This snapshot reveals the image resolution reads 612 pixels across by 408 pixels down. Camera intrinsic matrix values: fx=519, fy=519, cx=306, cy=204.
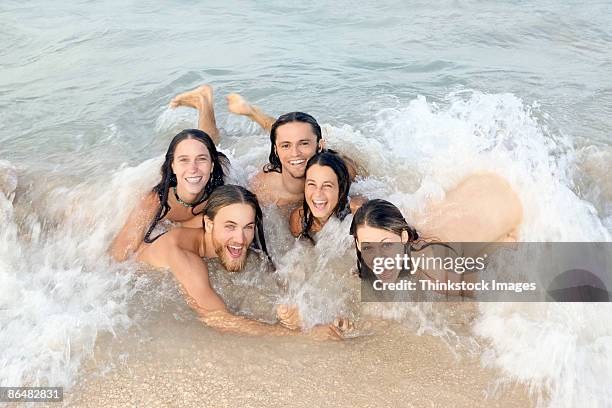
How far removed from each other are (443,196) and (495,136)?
108cm

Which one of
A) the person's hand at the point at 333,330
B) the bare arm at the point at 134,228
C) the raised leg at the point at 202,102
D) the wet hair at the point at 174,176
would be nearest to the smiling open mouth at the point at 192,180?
the wet hair at the point at 174,176

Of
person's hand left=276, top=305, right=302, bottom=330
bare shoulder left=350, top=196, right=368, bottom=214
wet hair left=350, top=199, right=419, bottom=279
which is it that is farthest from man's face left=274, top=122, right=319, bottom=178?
person's hand left=276, top=305, right=302, bottom=330

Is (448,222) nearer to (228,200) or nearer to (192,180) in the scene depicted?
(228,200)

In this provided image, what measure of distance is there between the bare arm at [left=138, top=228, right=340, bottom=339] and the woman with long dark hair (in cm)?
31

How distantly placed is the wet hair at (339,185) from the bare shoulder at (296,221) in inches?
2.2

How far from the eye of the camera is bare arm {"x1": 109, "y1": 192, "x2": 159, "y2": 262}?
4082 mm

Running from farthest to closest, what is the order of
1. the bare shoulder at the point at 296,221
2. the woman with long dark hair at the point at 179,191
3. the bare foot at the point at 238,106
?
1. the bare foot at the point at 238,106
2. the bare shoulder at the point at 296,221
3. the woman with long dark hair at the point at 179,191

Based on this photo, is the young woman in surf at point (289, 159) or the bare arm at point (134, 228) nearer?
the bare arm at point (134, 228)

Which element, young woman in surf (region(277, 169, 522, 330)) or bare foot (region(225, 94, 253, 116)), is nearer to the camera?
young woman in surf (region(277, 169, 522, 330))

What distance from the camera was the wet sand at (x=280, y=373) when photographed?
9.17 feet

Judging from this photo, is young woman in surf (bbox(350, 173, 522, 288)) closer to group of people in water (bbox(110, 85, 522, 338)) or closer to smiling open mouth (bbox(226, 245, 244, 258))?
group of people in water (bbox(110, 85, 522, 338))

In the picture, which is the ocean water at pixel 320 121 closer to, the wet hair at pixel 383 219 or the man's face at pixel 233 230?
the man's face at pixel 233 230

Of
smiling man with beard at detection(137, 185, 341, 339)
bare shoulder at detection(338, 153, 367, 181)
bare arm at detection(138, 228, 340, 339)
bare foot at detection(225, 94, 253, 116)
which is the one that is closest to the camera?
bare arm at detection(138, 228, 340, 339)

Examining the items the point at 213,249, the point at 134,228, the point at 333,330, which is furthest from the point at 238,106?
the point at 333,330
